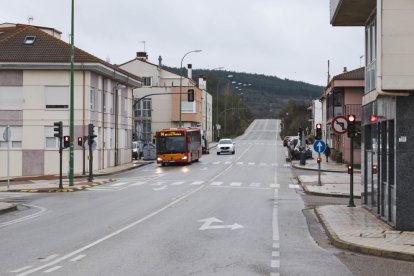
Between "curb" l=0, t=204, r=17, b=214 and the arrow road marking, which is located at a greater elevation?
the arrow road marking

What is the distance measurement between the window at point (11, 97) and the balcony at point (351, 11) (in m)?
31.3

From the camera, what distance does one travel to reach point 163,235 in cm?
1560

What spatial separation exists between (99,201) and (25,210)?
3.37 meters

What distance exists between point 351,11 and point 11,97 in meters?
33.5

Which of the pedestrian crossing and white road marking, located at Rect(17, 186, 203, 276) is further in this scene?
the pedestrian crossing

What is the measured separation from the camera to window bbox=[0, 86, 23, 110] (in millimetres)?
48188

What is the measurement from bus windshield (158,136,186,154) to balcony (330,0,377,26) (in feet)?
112

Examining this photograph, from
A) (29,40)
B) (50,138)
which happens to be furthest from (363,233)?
(29,40)

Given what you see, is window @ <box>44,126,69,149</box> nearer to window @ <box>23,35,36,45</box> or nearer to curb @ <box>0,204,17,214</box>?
window @ <box>23,35,36,45</box>

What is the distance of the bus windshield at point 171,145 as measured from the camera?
181 feet

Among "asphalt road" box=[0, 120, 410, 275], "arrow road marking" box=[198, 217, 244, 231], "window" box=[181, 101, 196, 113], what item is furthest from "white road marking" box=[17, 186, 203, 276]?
"window" box=[181, 101, 196, 113]

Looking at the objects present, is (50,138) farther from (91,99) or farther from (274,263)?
(274,263)

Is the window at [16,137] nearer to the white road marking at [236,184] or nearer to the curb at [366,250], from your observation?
the white road marking at [236,184]

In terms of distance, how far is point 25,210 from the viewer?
23.2 metres
